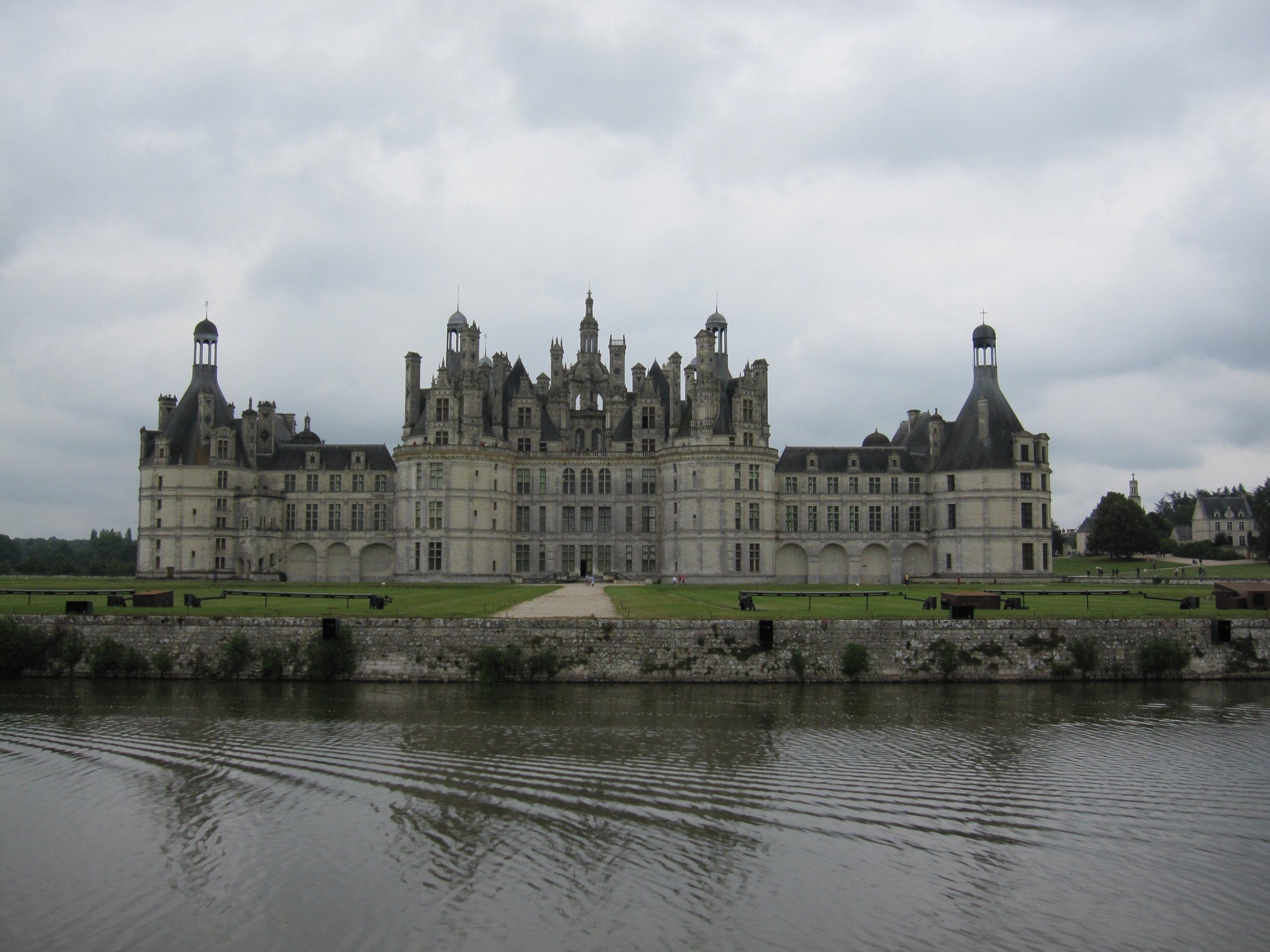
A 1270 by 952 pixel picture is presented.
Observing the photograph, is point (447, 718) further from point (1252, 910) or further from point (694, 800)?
point (1252, 910)

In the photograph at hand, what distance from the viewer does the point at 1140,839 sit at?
17.6 m

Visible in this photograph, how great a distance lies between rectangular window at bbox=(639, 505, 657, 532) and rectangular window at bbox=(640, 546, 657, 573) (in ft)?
4.17

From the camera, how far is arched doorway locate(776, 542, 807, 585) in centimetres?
7269

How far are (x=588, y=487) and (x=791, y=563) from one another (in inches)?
640

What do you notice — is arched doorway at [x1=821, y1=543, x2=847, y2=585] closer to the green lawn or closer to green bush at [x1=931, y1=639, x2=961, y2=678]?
the green lawn

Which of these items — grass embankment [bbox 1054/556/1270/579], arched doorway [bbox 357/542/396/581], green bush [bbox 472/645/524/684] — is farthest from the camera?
arched doorway [bbox 357/542/396/581]

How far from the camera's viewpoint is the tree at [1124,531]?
93312mm

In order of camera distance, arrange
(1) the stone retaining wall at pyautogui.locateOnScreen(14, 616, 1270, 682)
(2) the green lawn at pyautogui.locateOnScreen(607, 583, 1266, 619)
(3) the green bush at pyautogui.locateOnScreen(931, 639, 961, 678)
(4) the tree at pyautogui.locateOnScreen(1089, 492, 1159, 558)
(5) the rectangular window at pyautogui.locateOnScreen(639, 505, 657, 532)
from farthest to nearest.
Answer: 1. (4) the tree at pyautogui.locateOnScreen(1089, 492, 1159, 558)
2. (5) the rectangular window at pyautogui.locateOnScreen(639, 505, 657, 532)
3. (2) the green lawn at pyautogui.locateOnScreen(607, 583, 1266, 619)
4. (3) the green bush at pyautogui.locateOnScreen(931, 639, 961, 678)
5. (1) the stone retaining wall at pyautogui.locateOnScreen(14, 616, 1270, 682)

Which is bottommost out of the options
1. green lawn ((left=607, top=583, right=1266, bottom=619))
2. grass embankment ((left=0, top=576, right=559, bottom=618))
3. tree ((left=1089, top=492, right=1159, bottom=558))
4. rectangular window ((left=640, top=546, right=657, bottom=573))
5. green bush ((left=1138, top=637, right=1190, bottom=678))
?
green bush ((left=1138, top=637, right=1190, bottom=678))

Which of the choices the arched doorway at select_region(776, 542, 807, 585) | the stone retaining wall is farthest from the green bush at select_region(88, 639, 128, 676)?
the arched doorway at select_region(776, 542, 807, 585)

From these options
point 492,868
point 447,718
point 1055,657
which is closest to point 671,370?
point 1055,657

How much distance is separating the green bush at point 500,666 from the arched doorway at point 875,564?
142 ft

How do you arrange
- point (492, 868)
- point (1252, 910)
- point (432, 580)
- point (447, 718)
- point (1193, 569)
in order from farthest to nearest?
1. point (1193, 569)
2. point (432, 580)
3. point (447, 718)
4. point (492, 868)
5. point (1252, 910)

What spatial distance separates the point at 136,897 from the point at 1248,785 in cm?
2170
